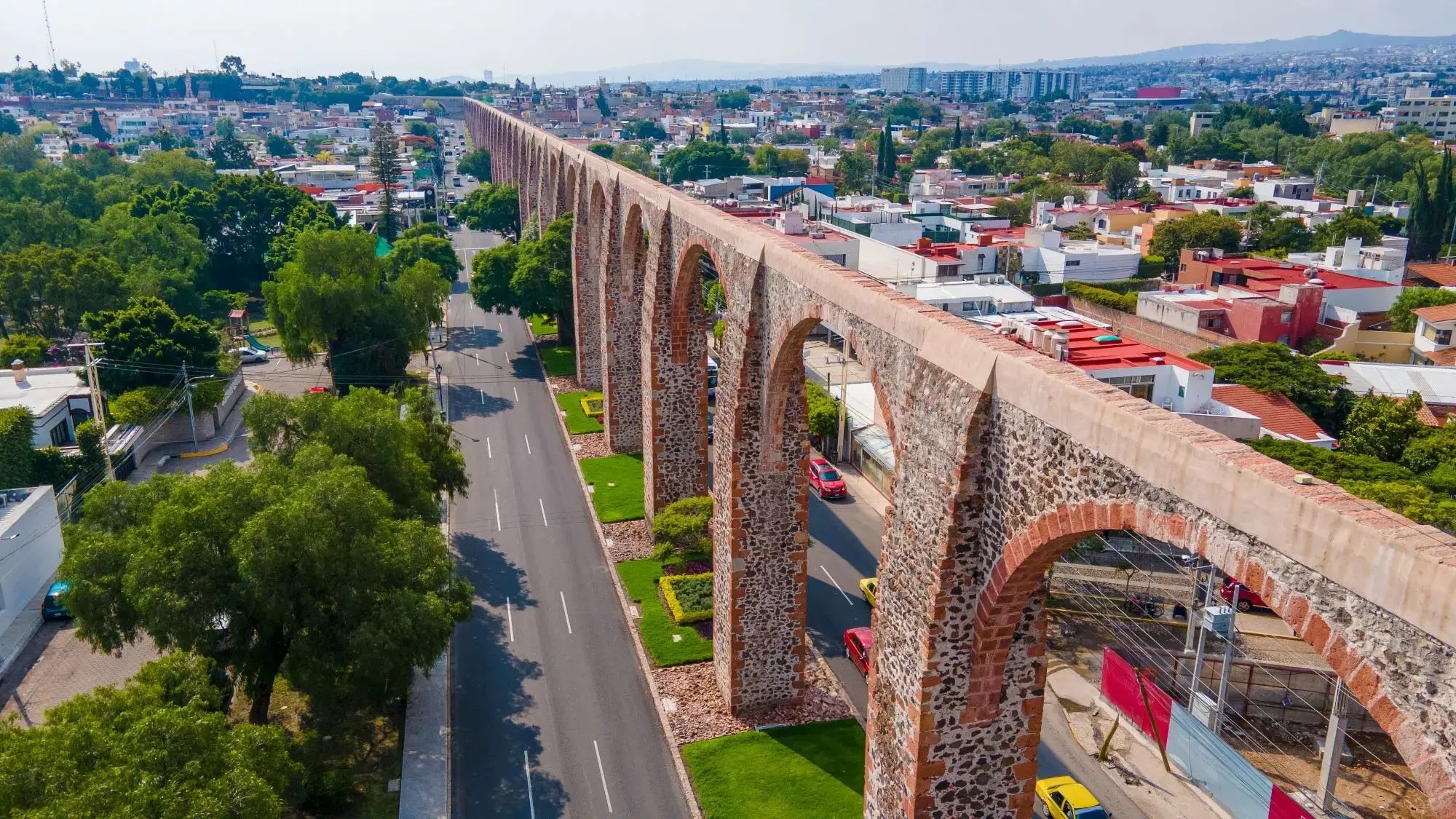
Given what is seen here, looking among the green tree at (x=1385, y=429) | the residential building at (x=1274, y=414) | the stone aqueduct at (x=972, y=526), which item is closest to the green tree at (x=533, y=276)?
the stone aqueduct at (x=972, y=526)

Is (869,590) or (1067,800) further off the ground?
(869,590)

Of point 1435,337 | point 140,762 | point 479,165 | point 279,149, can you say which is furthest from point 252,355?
point 279,149

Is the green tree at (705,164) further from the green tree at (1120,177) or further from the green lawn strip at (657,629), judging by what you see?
the green lawn strip at (657,629)

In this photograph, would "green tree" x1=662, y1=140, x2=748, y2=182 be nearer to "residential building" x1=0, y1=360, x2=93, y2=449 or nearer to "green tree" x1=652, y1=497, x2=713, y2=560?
"residential building" x1=0, y1=360, x2=93, y2=449

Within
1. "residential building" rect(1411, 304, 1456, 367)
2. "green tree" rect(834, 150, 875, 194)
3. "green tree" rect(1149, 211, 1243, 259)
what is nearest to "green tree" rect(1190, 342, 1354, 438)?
"residential building" rect(1411, 304, 1456, 367)

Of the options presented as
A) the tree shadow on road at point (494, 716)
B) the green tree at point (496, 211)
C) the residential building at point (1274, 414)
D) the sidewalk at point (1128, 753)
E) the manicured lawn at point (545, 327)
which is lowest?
the sidewalk at point (1128, 753)

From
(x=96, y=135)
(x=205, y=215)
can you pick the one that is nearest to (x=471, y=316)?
(x=205, y=215)

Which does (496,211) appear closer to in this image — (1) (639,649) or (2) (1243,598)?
(1) (639,649)
